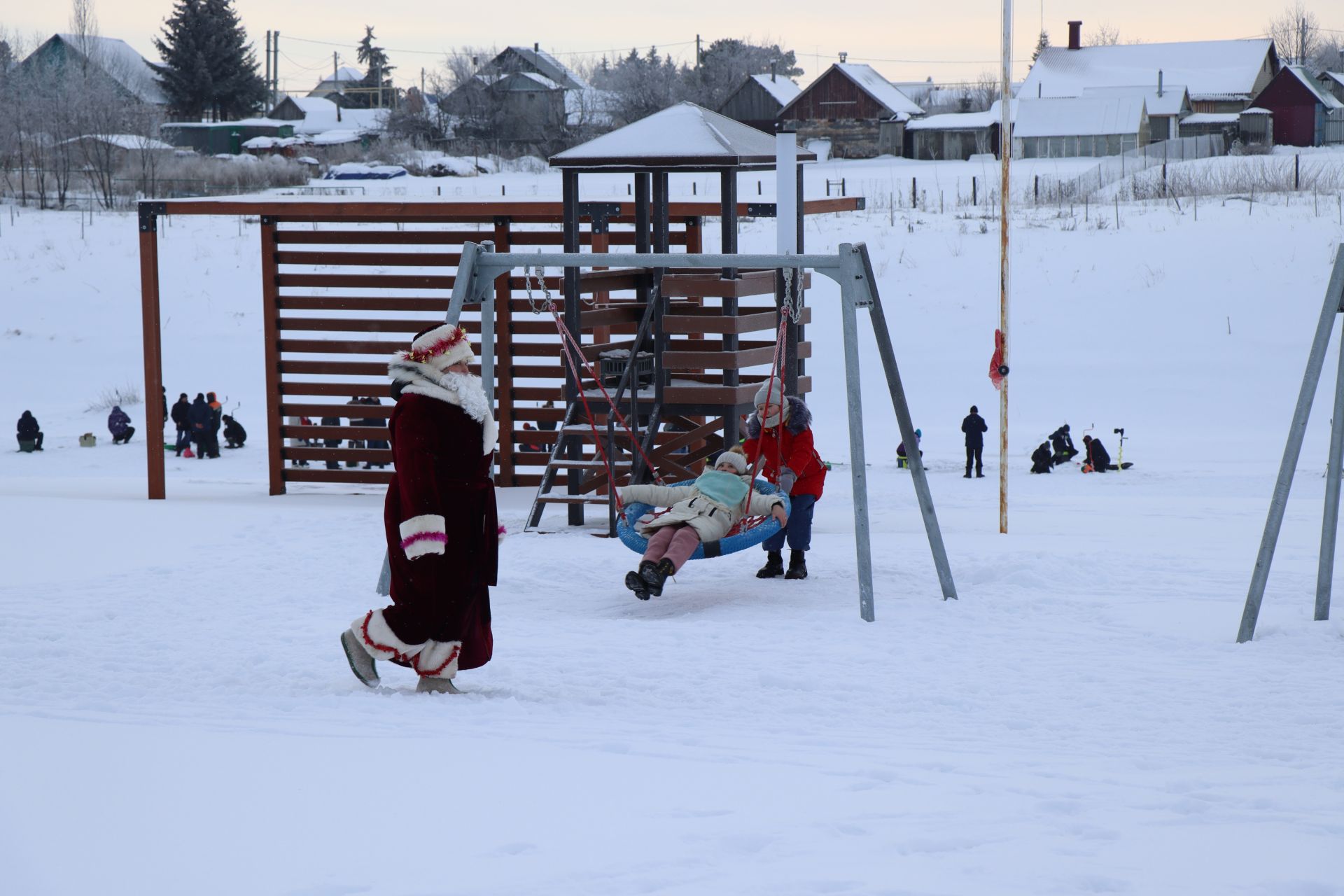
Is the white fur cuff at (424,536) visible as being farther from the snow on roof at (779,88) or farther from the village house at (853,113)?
the snow on roof at (779,88)

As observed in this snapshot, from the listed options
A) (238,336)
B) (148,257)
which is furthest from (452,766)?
(238,336)

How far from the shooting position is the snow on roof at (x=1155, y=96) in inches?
1880

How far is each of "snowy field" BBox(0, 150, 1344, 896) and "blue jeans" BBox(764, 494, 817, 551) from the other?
20 centimetres

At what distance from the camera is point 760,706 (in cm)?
505

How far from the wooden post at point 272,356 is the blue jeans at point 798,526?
5022 millimetres

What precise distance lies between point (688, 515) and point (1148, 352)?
52.6ft

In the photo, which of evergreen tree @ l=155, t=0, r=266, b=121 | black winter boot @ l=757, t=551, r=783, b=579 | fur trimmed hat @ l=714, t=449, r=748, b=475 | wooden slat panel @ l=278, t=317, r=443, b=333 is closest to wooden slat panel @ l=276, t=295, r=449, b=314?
wooden slat panel @ l=278, t=317, r=443, b=333

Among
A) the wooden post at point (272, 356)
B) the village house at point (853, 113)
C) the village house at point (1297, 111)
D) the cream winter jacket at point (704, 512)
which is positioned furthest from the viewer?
the village house at point (853, 113)

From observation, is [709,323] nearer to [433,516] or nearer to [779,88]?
[433,516]

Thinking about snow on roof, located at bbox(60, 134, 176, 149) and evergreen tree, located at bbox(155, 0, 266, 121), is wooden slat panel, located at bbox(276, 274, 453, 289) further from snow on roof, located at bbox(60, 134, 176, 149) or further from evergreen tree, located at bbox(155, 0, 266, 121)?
evergreen tree, located at bbox(155, 0, 266, 121)

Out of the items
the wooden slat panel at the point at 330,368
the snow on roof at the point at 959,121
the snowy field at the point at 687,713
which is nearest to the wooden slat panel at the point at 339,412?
the wooden slat panel at the point at 330,368

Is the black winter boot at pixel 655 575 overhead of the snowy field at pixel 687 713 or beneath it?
overhead

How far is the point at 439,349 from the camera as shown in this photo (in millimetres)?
5137

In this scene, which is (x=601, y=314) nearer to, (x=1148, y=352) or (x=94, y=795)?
(x=94, y=795)
